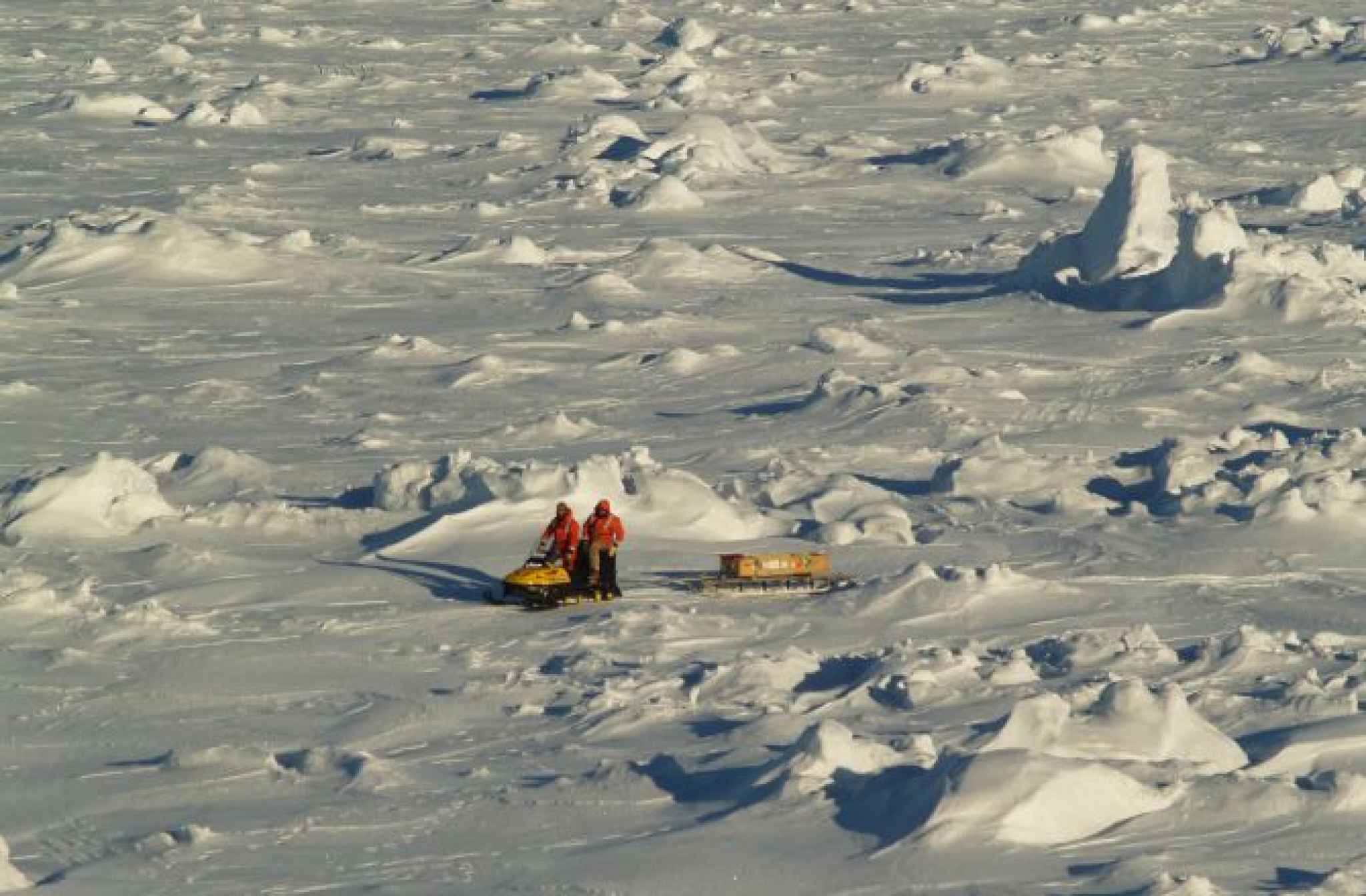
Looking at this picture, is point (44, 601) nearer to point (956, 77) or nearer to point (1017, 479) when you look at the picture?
point (1017, 479)

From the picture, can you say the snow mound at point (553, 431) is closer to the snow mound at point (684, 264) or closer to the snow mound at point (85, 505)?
the snow mound at point (85, 505)

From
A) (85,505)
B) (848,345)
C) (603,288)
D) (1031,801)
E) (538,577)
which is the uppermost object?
(1031,801)

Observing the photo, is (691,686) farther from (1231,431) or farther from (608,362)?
(608,362)

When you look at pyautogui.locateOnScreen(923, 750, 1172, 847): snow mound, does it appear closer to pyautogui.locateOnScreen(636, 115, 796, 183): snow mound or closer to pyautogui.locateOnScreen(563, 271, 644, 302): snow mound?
pyautogui.locateOnScreen(563, 271, 644, 302): snow mound

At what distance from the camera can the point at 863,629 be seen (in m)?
13.7

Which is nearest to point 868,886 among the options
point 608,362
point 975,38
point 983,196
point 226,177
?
point 608,362

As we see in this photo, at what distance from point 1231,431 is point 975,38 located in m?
33.3

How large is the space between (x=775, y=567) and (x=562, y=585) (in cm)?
134

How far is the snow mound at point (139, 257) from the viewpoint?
27.6m

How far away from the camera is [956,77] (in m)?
44.1

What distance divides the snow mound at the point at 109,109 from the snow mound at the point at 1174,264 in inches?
809

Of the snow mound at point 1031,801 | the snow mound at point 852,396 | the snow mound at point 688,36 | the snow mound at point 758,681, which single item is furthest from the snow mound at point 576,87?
the snow mound at point 1031,801

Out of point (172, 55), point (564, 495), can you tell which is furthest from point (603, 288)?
point (172, 55)

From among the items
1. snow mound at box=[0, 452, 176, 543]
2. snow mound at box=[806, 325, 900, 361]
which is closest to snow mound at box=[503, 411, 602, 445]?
snow mound at box=[806, 325, 900, 361]
